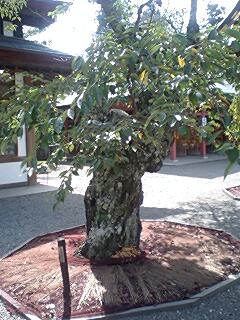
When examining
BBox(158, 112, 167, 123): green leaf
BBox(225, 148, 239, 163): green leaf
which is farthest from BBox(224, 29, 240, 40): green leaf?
BBox(225, 148, 239, 163): green leaf

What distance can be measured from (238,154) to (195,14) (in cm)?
357

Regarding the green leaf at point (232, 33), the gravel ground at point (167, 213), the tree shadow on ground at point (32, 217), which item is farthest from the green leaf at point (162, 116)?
the tree shadow on ground at point (32, 217)

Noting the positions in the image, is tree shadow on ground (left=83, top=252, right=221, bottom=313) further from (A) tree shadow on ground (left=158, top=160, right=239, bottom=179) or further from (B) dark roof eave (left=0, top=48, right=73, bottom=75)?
(A) tree shadow on ground (left=158, top=160, right=239, bottom=179)

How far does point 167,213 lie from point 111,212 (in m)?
3.43

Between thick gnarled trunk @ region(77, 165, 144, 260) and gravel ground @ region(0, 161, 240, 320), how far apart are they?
119 cm

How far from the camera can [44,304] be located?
3623mm

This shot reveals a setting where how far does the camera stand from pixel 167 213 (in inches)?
305

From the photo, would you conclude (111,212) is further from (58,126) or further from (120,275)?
(58,126)

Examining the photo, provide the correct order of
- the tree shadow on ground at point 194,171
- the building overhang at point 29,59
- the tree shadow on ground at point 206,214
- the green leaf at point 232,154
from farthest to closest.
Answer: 1. the tree shadow on ground at point 194,171
2. the building overhang at point 29,59
3. the tree shadow on ground at point 206,214
4. the green leaf at point 232,154

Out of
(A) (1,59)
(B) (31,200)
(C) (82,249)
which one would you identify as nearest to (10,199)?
(B) (31,200)

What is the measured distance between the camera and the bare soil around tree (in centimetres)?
367

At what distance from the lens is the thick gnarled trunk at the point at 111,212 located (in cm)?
445

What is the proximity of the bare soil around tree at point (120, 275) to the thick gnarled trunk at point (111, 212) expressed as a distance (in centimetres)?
19

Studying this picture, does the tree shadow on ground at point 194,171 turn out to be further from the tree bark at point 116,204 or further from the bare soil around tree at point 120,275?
the tree bark at point 116,204
